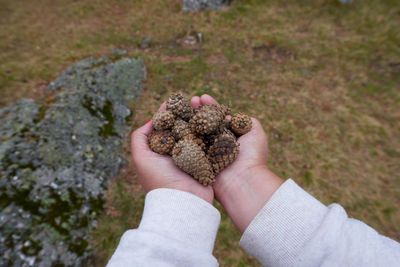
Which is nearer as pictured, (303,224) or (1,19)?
(303,224)

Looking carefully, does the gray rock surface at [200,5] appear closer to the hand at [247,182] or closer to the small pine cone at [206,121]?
the hand at [247,182]

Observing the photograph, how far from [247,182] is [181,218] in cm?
125

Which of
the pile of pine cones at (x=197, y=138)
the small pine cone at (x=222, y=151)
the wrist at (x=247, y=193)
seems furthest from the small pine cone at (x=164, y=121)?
the wrist at (x=247, y=193)

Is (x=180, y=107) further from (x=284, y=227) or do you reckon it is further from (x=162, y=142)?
(x=284, y=227)

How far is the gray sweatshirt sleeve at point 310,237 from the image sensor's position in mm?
2057

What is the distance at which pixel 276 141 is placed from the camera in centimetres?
620

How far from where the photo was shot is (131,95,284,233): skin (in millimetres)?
2980

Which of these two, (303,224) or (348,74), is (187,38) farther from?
(303,224)

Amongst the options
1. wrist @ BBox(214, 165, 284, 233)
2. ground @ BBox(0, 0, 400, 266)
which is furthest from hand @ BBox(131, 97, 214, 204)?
ground @ BBox(0, 0, 400, 266)

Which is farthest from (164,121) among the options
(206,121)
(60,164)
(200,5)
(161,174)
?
(200,5)

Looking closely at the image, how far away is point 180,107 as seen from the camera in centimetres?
371

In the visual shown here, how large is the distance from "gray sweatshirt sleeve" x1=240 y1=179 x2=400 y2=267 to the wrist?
0.35 meters

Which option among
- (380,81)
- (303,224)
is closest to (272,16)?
(380,81)

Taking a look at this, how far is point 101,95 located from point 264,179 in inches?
206
